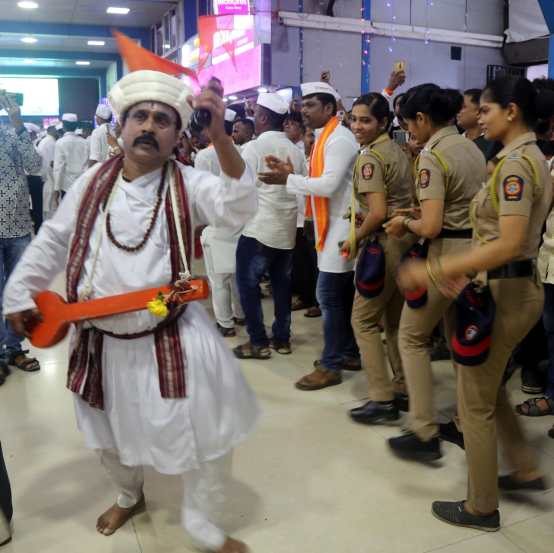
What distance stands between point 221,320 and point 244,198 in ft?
8.16

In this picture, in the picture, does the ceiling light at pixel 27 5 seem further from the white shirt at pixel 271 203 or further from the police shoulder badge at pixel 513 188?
the police shoulder badge at pixel 513 188

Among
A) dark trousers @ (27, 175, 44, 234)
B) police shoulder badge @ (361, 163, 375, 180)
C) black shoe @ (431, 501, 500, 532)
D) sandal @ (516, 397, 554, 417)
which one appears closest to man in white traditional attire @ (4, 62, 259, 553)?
black shoe @ (431, 501, 500, 532)

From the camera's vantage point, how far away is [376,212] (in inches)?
107

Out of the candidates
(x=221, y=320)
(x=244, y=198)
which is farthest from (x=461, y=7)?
(x=244, y=198)

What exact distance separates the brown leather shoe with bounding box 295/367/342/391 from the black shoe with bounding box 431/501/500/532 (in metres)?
1.19

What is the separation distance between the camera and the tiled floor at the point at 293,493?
1998mm

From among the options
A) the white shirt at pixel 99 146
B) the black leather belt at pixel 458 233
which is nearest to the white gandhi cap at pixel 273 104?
the black leather belt at pixel 458 233

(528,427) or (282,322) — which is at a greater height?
(282,322)

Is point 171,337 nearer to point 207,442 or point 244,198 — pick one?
point 207,442

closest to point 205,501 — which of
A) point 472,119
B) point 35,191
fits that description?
point 472,119

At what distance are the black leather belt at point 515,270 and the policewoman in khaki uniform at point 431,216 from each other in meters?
0.34

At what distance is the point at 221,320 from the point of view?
4.16 metres

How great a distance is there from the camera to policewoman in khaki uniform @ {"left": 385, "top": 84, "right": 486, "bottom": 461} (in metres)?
2.24

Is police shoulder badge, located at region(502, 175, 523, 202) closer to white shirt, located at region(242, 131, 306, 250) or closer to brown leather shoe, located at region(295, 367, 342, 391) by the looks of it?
brown leather shoe, located at region(295, 367, 342, 391)
